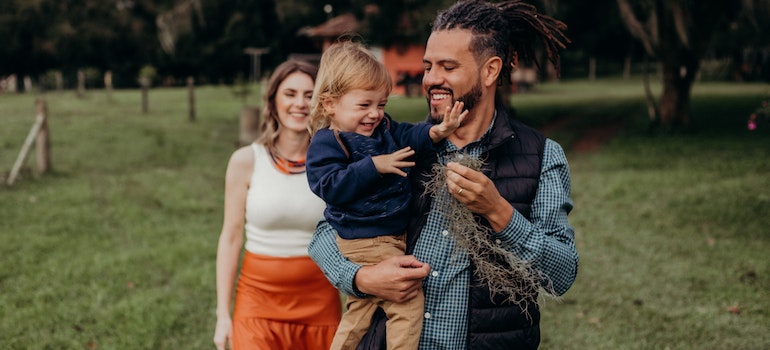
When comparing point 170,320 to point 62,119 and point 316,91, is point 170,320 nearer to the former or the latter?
point 316,91

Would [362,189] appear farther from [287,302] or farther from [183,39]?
[183,39]

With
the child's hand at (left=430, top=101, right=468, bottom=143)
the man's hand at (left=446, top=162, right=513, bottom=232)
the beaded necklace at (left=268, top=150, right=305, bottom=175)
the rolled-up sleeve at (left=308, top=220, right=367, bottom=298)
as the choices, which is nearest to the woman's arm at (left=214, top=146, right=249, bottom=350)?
the beaded necklace at (left=268, top=150, right=305, bottom=175)

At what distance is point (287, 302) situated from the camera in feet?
10.6

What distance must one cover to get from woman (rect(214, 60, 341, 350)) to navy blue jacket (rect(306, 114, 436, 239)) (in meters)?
0.83

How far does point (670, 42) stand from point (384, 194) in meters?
15.0

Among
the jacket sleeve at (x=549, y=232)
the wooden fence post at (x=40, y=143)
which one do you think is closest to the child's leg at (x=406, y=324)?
the jacket sleeve at (x=549, y=232)

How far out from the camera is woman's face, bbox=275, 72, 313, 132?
3.29 metres

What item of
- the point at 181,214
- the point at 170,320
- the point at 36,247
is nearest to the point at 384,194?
the point at 170,320

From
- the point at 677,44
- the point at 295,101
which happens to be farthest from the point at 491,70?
the point at 677,44

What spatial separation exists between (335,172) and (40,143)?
11.5 meters

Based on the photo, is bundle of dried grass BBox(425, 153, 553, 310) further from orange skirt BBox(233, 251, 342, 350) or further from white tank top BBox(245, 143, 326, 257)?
orange skirt BBox(233, 251, 342, 350)

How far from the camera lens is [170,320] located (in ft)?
19.2

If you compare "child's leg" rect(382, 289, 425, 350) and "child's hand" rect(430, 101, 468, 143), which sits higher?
"child's hand" rect(430, 101, 468, 143)

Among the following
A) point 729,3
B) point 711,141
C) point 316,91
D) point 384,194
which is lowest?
point 711,141
